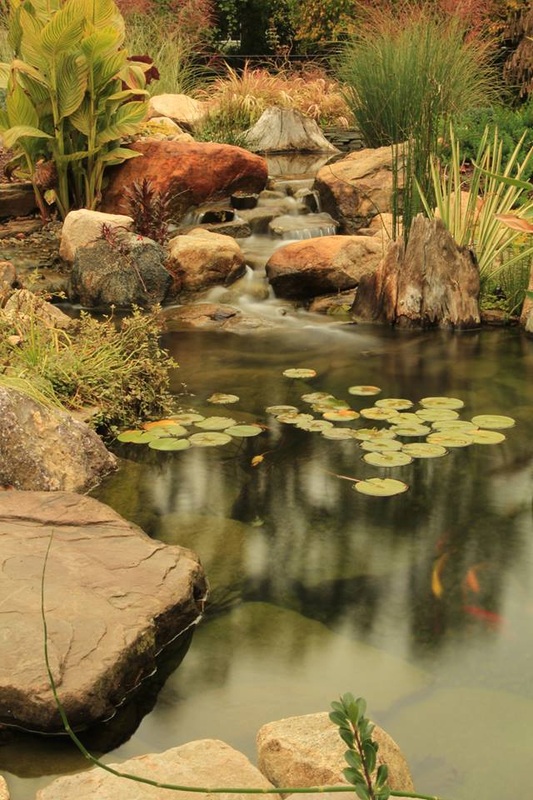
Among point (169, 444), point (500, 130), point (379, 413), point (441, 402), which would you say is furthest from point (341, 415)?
point (500, 130)

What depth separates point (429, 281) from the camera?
7.37 metres

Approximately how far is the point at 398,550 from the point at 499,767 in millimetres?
1300

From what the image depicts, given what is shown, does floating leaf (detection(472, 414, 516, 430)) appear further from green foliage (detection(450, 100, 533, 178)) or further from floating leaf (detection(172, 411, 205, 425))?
green foliage (detection(450, 100, 533, 178))

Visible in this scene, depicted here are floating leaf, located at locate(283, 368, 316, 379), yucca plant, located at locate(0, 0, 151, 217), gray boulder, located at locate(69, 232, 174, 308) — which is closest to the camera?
floating leaf, located at locate(283, 368, 316, 379)

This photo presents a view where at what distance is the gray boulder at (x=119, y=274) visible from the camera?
26.5ft

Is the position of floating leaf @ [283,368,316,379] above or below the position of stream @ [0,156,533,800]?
below

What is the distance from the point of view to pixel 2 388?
4402 millimetres

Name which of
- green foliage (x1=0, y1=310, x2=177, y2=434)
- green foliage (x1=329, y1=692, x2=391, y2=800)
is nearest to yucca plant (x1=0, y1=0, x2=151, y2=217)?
green foliage (x1=0, y1=310, x2=177, y2=434)

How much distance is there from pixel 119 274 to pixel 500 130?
430 cm

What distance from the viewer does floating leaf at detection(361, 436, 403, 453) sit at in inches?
189

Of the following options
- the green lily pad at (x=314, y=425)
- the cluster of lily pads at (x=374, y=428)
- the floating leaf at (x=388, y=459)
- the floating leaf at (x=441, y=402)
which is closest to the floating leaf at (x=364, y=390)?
the cluster of lily pads at (x=374, y=428)

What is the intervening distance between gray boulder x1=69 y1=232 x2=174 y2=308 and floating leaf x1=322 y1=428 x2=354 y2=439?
3358 mm

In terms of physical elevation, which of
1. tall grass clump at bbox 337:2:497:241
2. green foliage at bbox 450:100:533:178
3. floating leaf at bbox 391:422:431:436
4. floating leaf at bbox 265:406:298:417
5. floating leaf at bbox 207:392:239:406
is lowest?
floating leaf at bbox 207:392:239:406

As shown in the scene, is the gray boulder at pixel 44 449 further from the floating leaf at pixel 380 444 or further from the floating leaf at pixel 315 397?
the floating leaf at pixel 315 397
